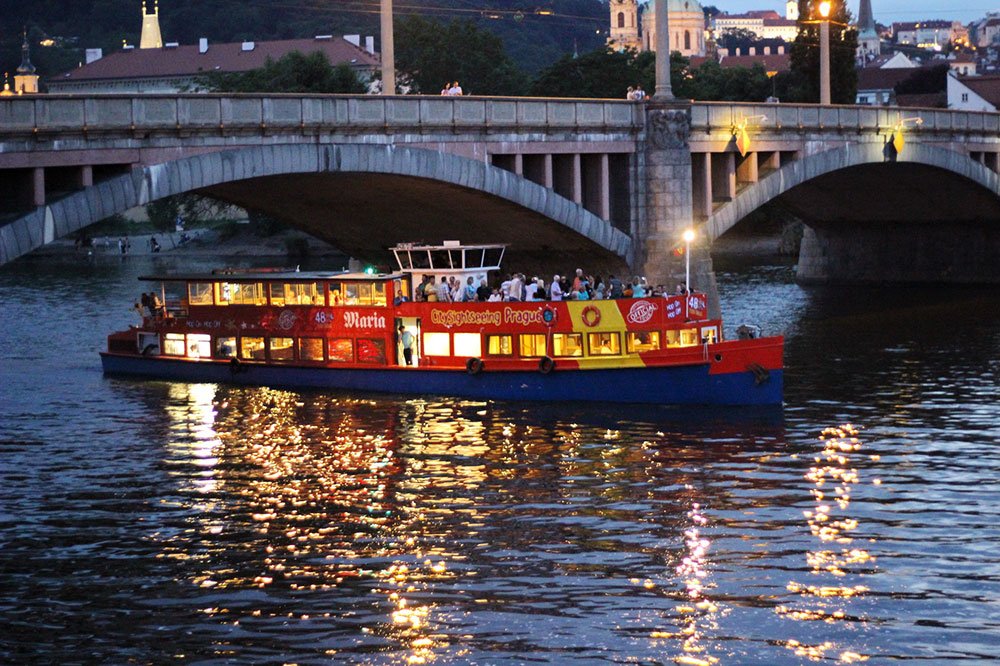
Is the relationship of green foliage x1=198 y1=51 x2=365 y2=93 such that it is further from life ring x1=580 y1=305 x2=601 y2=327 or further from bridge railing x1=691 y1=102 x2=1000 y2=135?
life ring x1=580 y1=305 x2=601 y2=327

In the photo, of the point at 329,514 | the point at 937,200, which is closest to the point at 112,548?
the point at 329,514

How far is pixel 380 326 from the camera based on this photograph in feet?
172

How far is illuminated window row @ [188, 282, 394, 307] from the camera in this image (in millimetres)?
53062

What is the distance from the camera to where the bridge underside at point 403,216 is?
182 feet

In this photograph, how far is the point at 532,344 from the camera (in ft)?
165

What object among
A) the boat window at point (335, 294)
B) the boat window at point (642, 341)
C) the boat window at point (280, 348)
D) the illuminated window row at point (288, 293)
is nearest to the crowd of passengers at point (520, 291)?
the illuminated window row at point (288, 293)

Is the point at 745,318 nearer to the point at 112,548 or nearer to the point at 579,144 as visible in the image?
the point at 579,144

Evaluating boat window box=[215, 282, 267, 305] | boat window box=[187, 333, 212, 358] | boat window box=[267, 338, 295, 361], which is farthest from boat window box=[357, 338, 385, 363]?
boat window box=[187, 333, 212, 358]

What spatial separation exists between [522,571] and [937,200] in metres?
63.6

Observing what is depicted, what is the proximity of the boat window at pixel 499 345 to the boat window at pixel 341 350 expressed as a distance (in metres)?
4.85

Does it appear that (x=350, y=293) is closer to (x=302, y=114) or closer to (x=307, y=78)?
(x=302, y=114)

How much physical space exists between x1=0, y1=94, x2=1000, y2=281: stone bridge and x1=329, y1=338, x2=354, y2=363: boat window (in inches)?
198

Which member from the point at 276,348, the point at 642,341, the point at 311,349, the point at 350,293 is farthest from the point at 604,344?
the point at 276,348

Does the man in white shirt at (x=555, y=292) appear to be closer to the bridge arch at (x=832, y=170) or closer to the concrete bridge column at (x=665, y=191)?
the concrete bridge column at (x=665, y=191)
